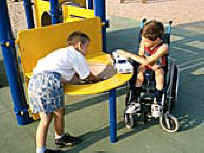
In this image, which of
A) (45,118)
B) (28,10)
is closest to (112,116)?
(45,118)

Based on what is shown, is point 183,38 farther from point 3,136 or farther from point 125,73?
point 3,136

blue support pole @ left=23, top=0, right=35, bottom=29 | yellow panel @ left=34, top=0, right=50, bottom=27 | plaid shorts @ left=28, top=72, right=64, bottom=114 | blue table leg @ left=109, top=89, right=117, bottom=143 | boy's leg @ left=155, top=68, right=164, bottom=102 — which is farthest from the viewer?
yellow panel @ left=34, top=0, right=50, bottom=27

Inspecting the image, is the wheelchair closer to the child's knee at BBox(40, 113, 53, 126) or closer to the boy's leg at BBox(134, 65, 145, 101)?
the boy's leg at BBox(134, 65, 145, 101)

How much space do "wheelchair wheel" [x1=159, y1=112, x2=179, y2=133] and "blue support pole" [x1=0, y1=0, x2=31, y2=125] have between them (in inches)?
61.2

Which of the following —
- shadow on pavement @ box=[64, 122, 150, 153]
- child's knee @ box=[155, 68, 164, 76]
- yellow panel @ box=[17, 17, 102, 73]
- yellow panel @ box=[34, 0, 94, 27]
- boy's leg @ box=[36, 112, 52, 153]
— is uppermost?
yellow panel @ box=[34, 0, 94, 27]

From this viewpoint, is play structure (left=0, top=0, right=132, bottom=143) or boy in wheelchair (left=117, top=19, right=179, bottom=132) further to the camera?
boy in wheelchair (left=117, top=19, right=179, bottom=132)

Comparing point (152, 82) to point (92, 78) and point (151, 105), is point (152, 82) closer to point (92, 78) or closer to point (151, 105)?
point (151, 105)

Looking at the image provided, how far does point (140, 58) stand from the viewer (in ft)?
8.87

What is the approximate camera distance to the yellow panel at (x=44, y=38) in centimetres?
254

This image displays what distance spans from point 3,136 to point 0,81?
151 centimetres

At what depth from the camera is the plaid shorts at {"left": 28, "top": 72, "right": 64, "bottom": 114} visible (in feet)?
7.07

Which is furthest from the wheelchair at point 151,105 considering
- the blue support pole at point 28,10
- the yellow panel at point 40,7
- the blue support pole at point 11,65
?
the yellow panel at point 40,7

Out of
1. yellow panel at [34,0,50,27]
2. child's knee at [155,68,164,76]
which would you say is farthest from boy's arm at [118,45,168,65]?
yellow panel at [34,0,50,27]

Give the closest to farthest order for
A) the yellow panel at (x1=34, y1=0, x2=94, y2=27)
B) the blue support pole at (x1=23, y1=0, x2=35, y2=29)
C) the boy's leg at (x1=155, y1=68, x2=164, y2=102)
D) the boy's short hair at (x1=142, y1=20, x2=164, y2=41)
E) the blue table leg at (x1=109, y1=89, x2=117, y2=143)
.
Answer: the blue table leg at (x1=109, y1=89, x2=117, y2=143)
the boy's short hair at (x1=142, y1=20, x2=164, y2=41)
the boy's leg at (x1=155, y1=68, x2=164, y2=102)
the yellow panel at (x1=34, y1=0, x2=94, y2=27)
the blue support pole at (x1=23, y1=0, x2=35, y2=29)
